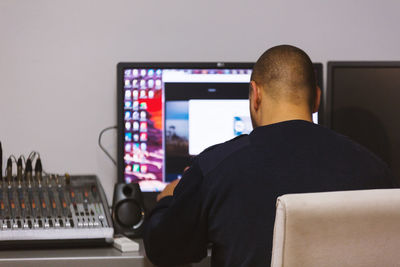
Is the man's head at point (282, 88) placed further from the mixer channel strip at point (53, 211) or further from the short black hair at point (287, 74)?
the mixer channel strip at point (53, 211)

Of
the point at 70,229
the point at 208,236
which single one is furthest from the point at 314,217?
the point at 70,229

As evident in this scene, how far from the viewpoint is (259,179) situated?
4.09 ft

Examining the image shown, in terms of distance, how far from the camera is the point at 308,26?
2170 millimetres

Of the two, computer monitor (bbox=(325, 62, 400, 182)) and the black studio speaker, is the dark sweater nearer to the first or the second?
the black studio speaker

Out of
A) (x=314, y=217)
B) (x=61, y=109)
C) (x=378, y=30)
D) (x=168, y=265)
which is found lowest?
(x=168, y=265)

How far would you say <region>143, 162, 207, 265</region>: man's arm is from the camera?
132 centimetres

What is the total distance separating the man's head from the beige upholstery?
1.36ft

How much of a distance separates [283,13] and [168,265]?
1.13 meters

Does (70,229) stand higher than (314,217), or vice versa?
(314,217)

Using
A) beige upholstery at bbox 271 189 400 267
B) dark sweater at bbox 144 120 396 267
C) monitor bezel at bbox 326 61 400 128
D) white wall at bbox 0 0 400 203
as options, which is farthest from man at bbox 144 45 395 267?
white wall at bbox 0 0 400 203

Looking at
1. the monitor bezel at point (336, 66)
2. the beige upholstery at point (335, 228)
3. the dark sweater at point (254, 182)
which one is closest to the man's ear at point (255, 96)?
the dark sweater at point (254, 182)

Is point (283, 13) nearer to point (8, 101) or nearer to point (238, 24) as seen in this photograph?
point (238, 24)

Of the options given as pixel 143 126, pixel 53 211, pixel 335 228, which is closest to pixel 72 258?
pixel 53 211

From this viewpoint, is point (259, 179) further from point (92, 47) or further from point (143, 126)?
point (92, 47)
